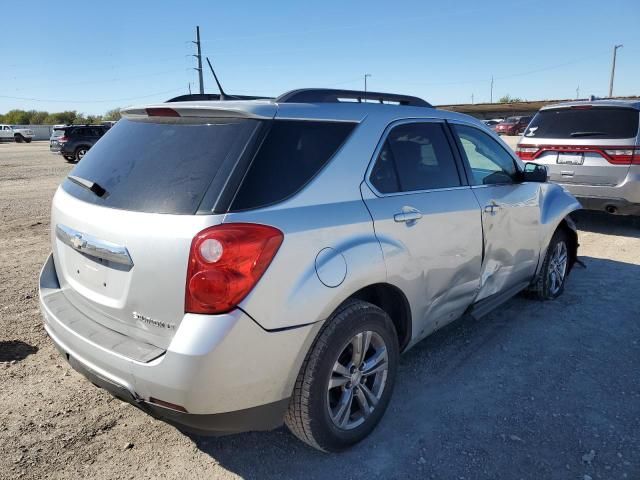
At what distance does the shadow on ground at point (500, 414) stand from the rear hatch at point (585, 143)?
3.25 meters

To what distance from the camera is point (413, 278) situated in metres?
2.86

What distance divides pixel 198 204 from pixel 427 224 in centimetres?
141

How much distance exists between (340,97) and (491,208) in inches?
56.9

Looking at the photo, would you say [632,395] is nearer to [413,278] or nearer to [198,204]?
[413,278]

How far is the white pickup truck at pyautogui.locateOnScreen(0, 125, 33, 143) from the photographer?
47.4 metres

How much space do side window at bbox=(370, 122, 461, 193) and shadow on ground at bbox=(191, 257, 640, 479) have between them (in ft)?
4.34

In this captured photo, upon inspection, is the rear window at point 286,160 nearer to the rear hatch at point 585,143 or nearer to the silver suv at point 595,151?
the rear hatch at point 585,143

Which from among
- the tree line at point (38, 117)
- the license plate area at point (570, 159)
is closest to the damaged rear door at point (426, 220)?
the license plate area at point (570, 159)

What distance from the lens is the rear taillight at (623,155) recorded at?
6719mm

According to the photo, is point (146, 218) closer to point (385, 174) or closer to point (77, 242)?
point (77, 242)

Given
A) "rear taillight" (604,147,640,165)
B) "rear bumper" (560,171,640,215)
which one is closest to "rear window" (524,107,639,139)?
"rear taillight" (604,147,640,165)

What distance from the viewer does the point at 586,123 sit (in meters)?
7.18

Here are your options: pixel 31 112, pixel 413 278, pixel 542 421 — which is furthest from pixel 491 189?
pixel 31 112

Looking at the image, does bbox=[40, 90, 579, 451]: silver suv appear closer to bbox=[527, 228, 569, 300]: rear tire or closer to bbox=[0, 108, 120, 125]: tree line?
bbox=[527, 228, 569, 300]: rear tire
